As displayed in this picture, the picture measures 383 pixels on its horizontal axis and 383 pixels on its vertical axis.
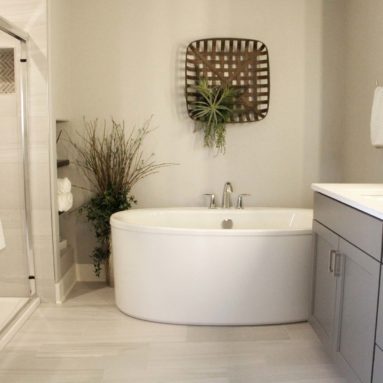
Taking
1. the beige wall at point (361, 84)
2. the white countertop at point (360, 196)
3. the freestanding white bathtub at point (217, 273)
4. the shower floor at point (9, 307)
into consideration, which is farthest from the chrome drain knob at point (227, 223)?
the shower floor at point (9, 307)

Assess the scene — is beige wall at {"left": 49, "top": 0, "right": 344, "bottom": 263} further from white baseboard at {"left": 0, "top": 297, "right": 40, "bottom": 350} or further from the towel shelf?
white baseboard at {"left": 0, "top": 297, "right": 40, "bottom": 350}

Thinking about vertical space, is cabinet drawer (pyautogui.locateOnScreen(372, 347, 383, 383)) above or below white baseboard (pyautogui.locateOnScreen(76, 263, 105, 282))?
above

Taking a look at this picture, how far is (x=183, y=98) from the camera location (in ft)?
10.6

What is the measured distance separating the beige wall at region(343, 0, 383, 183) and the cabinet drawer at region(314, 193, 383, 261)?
87 cm

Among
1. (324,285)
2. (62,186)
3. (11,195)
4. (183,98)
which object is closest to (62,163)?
(62,186)

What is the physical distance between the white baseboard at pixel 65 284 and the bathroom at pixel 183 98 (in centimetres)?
1

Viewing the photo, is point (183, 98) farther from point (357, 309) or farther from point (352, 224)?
point (357, 309)

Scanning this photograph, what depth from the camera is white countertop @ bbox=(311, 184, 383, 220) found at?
5.12ft

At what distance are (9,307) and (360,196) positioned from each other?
2270 mm

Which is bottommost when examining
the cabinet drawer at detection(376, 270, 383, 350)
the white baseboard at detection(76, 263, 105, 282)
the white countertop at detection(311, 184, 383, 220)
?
the white baseboard at detection(76, 263, 105, 282)

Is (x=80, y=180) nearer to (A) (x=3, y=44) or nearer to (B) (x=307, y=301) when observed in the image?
(A) (x=3, y=44)

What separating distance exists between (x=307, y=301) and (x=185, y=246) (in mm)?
842

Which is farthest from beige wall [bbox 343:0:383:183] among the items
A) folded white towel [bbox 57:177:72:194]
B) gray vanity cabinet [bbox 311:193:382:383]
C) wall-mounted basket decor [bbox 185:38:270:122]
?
folded white towel [bbox 57:177:72:194]

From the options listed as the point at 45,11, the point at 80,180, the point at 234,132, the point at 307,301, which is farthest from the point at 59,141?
the point at 307,301
